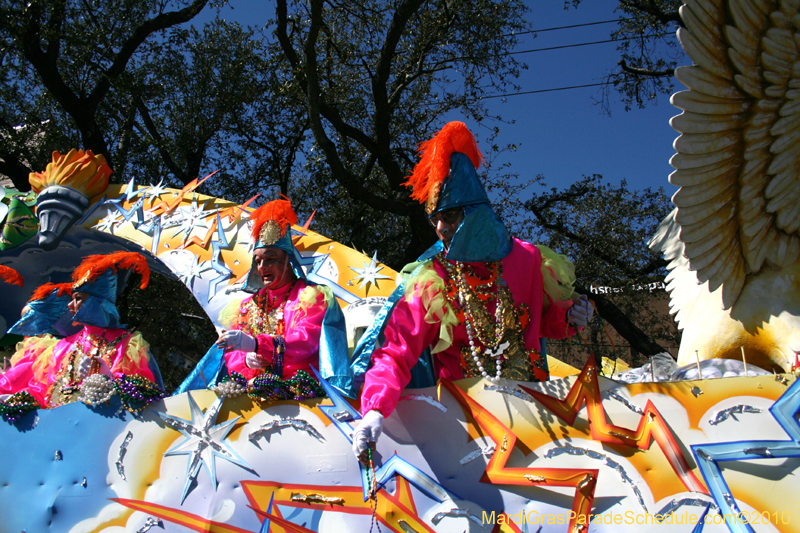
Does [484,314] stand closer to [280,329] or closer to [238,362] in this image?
A: [280,329]

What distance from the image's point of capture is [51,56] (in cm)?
696

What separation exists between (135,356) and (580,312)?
2.71 m

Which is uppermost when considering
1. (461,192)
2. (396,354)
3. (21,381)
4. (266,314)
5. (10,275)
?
(10,275)

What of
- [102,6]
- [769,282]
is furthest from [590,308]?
[102,6]

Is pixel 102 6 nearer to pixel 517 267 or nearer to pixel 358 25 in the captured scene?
pixel 358 25

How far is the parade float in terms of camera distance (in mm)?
1880

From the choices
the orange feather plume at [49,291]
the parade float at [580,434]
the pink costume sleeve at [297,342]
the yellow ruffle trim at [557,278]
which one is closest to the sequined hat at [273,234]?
the pink costume sleeve at [297,342]

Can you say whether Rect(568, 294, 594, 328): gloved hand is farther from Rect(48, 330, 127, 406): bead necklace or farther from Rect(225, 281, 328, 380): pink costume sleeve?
Rect(48, 330, 127, 406): bead necklace

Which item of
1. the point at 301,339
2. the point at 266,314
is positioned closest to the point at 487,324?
the point at 301,339

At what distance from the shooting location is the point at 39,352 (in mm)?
4160

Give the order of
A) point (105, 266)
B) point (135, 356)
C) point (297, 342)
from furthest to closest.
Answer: point (105, 266) → point (135, 356) → point (297, 342)

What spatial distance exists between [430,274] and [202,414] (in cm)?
110

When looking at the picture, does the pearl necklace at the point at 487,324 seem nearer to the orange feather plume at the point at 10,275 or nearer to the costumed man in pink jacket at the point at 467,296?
the costumed man in pink jacket at the point at 467,296

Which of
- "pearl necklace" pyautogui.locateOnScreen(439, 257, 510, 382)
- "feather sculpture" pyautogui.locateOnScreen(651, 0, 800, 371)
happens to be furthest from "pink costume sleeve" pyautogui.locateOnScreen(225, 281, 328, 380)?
"feather sculpture" pyautogui.locateOnScreen(651, 0, 800, 371)
